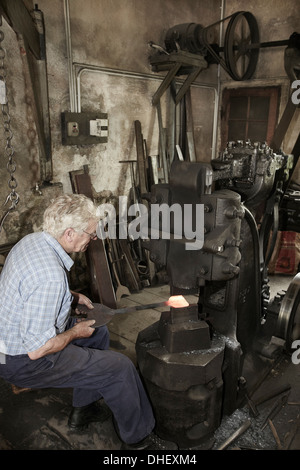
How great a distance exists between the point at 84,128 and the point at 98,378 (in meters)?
2.52

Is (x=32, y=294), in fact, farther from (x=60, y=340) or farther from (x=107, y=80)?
(x=107, y=80)

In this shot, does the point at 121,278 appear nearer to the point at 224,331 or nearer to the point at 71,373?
the point at 224,331

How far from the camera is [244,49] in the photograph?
473 centimetres

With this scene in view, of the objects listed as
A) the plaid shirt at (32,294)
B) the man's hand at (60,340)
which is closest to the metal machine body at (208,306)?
the man's hand at (60,340)

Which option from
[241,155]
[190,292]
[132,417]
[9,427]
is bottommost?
[9,427]

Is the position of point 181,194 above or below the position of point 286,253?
above

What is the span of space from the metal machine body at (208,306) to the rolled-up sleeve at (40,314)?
57 cm

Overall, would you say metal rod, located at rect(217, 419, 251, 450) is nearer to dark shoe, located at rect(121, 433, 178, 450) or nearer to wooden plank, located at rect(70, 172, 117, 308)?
dark shoe, located at rect(121, 433, 178, 450)

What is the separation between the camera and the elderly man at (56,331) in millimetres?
1630

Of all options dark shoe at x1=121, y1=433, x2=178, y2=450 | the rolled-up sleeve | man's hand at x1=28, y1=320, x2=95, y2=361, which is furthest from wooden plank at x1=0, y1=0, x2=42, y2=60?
dark shoe at x1=121, y1=433, x2=178, y2=450

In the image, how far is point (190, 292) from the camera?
191 centimetres

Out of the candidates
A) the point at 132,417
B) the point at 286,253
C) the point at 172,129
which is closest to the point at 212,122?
the point at 172,129

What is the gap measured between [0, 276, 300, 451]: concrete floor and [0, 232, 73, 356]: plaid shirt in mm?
701

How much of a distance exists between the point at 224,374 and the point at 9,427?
131cm
